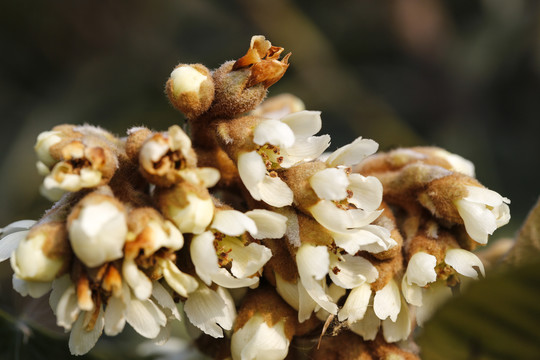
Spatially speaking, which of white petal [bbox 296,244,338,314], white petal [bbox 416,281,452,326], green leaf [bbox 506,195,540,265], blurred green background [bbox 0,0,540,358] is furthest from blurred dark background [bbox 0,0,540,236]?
white petal [bbox 296,244,338,314]

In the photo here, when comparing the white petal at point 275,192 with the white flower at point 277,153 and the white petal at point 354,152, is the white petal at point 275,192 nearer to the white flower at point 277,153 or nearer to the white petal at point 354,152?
the white flower at point 277,153

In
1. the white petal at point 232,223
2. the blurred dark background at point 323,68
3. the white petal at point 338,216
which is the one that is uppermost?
the white petal at point 338,216

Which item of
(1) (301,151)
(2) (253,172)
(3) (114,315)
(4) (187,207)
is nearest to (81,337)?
(3) (114,315)

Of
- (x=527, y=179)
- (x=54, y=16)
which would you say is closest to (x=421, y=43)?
(x=527, y=179)

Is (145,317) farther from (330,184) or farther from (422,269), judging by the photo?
(422,269)

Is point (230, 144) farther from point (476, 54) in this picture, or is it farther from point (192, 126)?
point (476, 54)

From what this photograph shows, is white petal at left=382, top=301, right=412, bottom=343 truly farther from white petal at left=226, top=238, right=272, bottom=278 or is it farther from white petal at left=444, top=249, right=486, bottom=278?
white petal at left=226, top=238, right=272, bottom=278

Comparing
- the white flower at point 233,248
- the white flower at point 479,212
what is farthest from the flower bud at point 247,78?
Answer: the white flower at point 479,212
